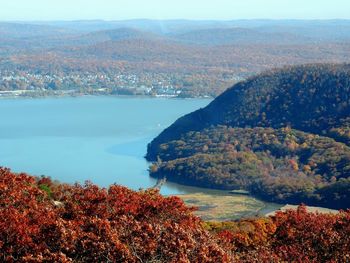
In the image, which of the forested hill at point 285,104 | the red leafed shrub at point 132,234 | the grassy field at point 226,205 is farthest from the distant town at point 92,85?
the red leafed shrub at point 132,234

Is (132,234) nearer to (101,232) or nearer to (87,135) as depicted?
(101,232)

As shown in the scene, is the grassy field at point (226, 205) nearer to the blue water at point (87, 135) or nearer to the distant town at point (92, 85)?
the blue water at point (87, 135)

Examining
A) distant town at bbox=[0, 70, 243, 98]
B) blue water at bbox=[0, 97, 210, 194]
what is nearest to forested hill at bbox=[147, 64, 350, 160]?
blue water at bbox=[0, 97, 210, 194]

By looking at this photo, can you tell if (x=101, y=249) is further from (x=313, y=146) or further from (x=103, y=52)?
(x=103, y=52)

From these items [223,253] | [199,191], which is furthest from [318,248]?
[199,191]

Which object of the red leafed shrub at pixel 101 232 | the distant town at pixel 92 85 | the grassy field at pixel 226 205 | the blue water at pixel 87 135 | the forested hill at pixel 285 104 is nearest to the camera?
the red leafed shrub at pixel 101 232
